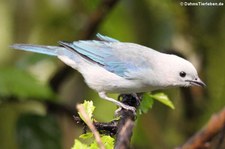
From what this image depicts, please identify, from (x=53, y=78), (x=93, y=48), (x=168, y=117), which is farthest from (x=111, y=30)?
(x=93, y=48)

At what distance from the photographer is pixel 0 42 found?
13.6 feet

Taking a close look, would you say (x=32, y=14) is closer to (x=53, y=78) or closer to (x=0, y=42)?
(x=0, y=42)

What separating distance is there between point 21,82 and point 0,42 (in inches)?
49.7

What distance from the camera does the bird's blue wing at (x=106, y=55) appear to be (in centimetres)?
246

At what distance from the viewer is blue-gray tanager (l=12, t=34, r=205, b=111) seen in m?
2.22

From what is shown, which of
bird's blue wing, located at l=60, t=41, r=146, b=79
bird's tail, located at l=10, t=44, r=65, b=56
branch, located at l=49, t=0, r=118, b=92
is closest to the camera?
bird's blue wing, located at l=60, t=41, r=146, b=79

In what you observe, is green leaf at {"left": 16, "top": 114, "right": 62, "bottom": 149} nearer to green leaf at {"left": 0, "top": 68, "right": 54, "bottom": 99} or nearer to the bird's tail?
green leaf at {"left": 0, "top": 68, "right": 54, "bottom": 99}

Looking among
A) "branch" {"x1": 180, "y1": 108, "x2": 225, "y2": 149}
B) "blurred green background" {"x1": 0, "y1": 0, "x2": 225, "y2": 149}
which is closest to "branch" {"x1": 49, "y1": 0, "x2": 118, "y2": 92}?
"blurred green background" {"x1": 0, "y1": 0, "x2": 225, "y2": 149}

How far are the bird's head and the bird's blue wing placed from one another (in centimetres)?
23

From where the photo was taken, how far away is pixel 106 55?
255cm

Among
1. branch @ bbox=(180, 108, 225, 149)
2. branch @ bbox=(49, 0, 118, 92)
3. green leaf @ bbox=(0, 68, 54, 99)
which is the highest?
branch @ bbox=(49, 0, 118, 92)

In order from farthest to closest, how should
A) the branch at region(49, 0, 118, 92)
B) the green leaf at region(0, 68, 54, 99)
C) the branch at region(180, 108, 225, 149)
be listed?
the branch at region(49, 0, 118, 92), the green leaf at region(0, 68, 54, 99), the branch at region(180, 108, 225, 149)

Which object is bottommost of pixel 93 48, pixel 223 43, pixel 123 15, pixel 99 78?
pixel 99 78

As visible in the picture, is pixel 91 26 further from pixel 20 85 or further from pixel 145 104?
pixel 145 104
